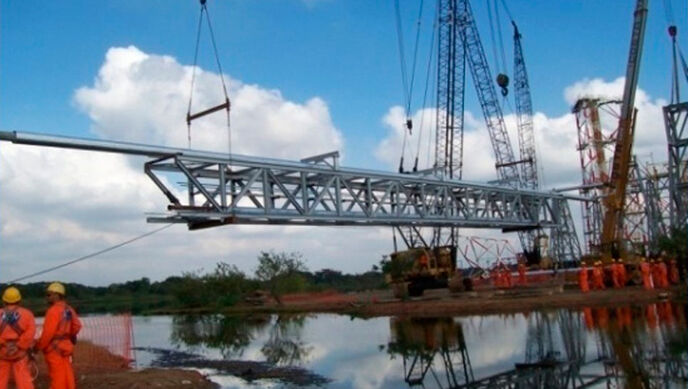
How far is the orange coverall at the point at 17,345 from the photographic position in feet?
34.6

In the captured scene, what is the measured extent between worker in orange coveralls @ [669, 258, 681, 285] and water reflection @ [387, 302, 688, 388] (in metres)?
12.0

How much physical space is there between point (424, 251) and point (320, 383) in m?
30.8

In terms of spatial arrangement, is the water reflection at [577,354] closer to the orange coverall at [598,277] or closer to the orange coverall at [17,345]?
the orange coverall at [17,345]

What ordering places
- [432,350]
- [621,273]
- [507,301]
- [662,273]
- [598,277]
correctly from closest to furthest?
[432,350]
[507,301]
[662,273]
[598,277]
[621,273]

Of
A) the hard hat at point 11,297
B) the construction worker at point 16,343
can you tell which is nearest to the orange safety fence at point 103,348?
the hard hat at point 11,297

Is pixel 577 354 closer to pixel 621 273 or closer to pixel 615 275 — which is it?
pixel 615 275

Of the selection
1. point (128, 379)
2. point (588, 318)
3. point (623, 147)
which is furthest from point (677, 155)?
point (128, 379)

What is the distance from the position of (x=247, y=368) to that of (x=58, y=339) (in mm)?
8140

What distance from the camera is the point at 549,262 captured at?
167 ft

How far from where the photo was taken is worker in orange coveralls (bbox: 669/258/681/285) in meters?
37.0

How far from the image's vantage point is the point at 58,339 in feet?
A: 37.2

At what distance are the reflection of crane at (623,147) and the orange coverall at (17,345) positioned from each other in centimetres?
3692

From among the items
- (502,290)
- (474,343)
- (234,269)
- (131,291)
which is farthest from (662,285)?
(131,291)

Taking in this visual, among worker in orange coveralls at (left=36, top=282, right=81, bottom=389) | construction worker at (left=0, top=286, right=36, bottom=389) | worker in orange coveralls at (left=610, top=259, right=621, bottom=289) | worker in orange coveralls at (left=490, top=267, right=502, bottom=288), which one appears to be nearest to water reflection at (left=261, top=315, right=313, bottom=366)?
worker in orange coveralls at (left=36, top=282, right=81, bottom=389)
